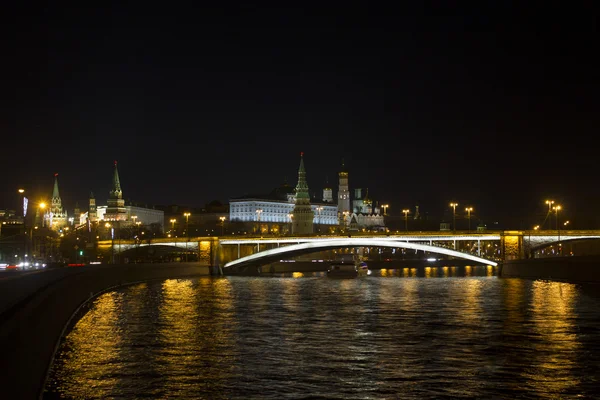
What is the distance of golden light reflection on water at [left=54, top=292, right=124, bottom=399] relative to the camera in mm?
20731

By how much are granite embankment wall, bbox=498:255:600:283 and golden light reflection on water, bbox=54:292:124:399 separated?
46.3 meters

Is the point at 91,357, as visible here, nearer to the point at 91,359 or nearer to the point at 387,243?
the point at 91,359

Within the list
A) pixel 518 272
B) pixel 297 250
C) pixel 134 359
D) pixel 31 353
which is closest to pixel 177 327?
pixel 134 359

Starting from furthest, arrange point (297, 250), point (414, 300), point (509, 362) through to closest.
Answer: point (297, 250) → point (414, 300) → point (509, 362)

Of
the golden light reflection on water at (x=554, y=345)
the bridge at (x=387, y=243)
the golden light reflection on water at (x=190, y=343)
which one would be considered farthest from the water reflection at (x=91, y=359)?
the bridge at (x=387, y=243)

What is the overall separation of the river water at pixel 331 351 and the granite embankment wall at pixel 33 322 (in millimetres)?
817

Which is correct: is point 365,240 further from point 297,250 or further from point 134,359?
point 134,359

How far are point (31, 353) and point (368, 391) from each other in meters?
8.95

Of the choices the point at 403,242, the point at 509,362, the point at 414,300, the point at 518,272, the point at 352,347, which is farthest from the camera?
the point at 403,242

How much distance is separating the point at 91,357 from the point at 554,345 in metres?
16.2

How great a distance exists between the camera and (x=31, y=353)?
21219 millimetres

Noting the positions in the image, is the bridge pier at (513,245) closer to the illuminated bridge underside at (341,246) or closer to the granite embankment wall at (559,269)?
the illuminated bridge underside at (341,246)

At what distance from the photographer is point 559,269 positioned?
7681cm

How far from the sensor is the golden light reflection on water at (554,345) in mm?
21609
